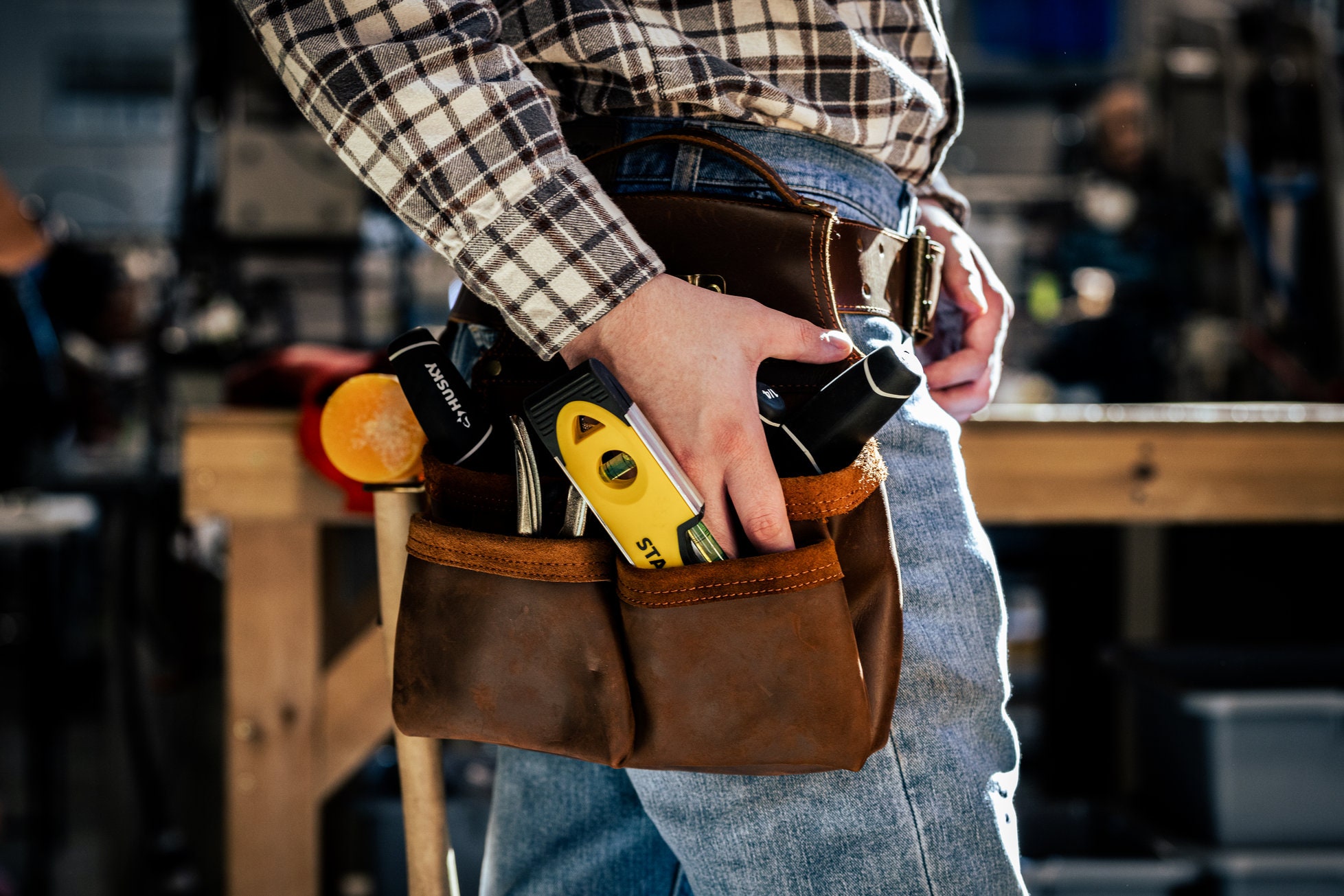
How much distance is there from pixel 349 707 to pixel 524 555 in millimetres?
870

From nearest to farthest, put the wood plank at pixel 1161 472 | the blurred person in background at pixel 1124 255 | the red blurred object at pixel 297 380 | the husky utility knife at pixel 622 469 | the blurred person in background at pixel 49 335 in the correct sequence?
the husky utility knife at pixel 622 469 → the red blurred object at pixel 297 380 → the wood plank at pixel 1161 472 → the blurred person in background at pixel 49 335 → the blurred person in background at pixel 1124 255

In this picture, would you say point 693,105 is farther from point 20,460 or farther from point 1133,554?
point 20,460

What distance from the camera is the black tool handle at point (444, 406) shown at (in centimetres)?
53

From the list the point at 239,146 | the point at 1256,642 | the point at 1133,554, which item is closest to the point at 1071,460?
the point at 1133,554

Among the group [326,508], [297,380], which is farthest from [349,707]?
[297,380]

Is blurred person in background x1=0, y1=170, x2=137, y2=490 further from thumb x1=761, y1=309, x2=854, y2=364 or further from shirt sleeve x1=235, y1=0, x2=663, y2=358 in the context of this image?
thumb x1=761, y1=309, x2=854, y2=364

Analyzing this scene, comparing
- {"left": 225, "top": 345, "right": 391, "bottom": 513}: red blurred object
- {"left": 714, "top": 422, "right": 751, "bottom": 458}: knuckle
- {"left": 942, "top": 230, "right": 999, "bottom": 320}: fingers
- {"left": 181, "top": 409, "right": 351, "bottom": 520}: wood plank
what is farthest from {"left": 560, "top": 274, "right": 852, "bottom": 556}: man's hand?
{"left": 181, "top": 409, "right": 351, "bottom": 520}: wood plank

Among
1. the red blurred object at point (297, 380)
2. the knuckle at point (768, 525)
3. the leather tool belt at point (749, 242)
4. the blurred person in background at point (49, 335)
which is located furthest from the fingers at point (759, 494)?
the blurred person in background at point (49, 335)

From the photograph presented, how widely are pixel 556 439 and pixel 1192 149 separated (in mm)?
3158

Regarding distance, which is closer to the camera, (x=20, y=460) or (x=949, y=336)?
(x=949, y=336)

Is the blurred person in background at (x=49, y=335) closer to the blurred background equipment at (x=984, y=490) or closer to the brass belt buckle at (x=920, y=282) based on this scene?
the blurred background equipment at (x=984, y=490)

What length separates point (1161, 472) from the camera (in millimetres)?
1272

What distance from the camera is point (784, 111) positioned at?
21.8 inches

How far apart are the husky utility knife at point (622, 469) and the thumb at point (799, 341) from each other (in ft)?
0.26
